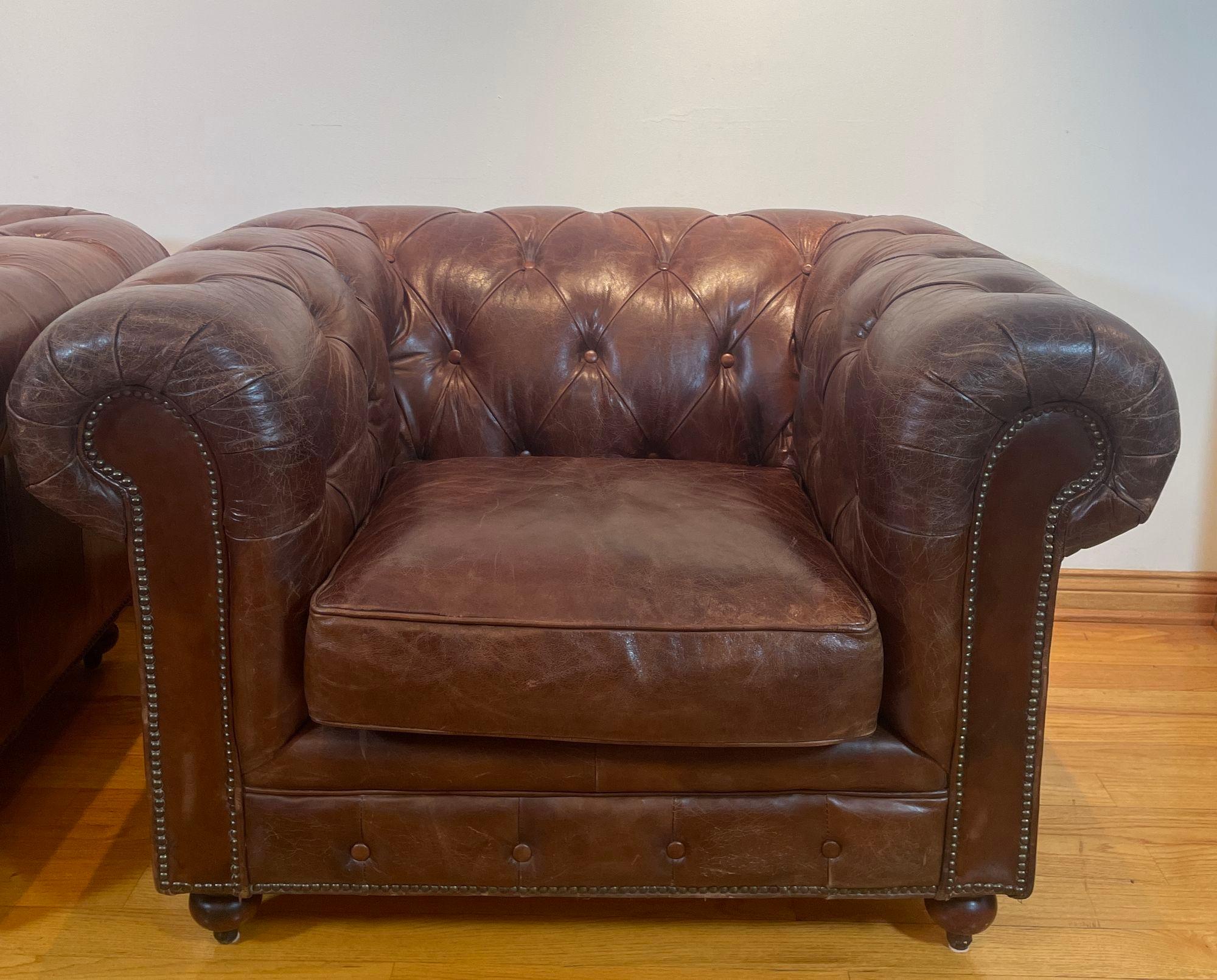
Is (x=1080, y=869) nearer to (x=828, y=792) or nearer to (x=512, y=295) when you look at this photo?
(x=828, y=792)

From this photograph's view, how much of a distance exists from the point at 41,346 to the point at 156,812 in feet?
1.78

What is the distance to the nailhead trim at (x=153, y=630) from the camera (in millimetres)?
1092

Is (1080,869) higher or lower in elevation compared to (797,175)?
lower

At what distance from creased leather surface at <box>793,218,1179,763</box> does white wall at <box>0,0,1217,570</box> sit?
0.81m

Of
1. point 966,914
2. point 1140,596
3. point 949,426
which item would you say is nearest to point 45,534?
point 949,426

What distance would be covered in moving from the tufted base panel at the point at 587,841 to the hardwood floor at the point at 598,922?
0.34 ft

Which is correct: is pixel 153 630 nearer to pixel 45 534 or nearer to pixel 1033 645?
pixel 45 534

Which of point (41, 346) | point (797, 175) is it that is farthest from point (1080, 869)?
point (41, 346)

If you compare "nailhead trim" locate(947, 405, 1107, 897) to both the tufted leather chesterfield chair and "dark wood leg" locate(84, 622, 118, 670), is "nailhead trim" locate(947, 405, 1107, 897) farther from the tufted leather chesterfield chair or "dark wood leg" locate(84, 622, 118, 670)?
"dark wood leg" locate(84, 622, 118, 670)

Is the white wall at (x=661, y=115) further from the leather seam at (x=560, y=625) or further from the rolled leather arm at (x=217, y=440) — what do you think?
the leather seam at (x=560, y=625)

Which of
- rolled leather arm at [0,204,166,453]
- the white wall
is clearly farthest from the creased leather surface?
rolled leather arm at [0,204,166,453]

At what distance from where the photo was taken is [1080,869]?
146 centimetres

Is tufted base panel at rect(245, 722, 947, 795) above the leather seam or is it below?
below

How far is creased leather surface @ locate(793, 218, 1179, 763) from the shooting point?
3.57ft
